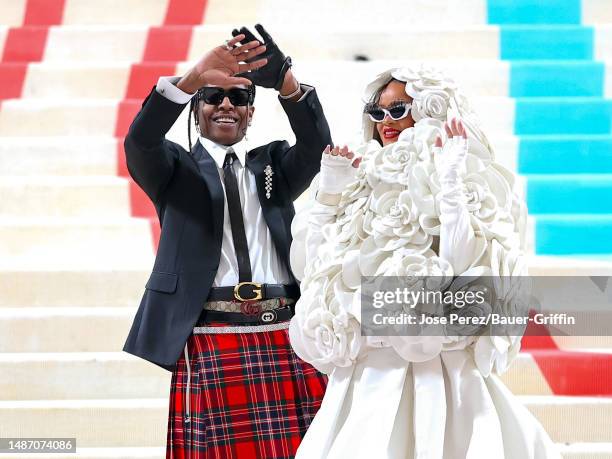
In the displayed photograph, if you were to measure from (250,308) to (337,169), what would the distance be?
0.56m

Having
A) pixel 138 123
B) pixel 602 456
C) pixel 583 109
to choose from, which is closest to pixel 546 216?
pixel 583 109

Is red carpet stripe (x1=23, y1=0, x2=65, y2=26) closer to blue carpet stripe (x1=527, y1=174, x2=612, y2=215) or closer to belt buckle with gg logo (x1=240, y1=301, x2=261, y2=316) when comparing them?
blue carpet stripe (x1=527, y1=174, x2=612, y2=215)

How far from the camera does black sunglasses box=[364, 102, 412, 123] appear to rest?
3.01m

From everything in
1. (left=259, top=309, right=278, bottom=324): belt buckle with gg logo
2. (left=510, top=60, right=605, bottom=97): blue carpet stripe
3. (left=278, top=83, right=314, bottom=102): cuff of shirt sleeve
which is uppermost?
(left=510, top=60, right=605, bottom=97): blue carpet stripe

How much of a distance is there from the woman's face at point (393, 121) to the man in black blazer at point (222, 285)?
1.31 ft

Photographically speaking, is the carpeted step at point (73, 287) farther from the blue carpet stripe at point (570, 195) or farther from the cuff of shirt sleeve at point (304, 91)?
the blue carpet stripe at point (570, 195)

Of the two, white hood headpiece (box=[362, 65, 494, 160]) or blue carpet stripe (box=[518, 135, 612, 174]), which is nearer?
white hood headpiece (box=[362, 65, 494, 160])

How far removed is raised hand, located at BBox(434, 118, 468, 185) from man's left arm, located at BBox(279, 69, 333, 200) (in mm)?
687

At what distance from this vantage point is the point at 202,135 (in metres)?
3.51

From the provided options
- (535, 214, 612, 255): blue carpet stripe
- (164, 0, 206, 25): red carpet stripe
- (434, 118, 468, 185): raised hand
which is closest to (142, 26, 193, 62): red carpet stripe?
(164, 0, 206, 25): red carpet stripe

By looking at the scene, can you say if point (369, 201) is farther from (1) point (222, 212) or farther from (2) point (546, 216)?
(2) point (546, 216)

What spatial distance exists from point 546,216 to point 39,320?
7.16 feet

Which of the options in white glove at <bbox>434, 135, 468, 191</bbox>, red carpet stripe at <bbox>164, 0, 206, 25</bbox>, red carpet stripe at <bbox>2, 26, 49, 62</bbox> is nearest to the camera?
Answer: white glove at <bbox>434, 135, 468, 191</bbox>

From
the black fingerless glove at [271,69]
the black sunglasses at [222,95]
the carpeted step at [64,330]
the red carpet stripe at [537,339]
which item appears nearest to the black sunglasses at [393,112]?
the black fingerless glove at [271,69]
